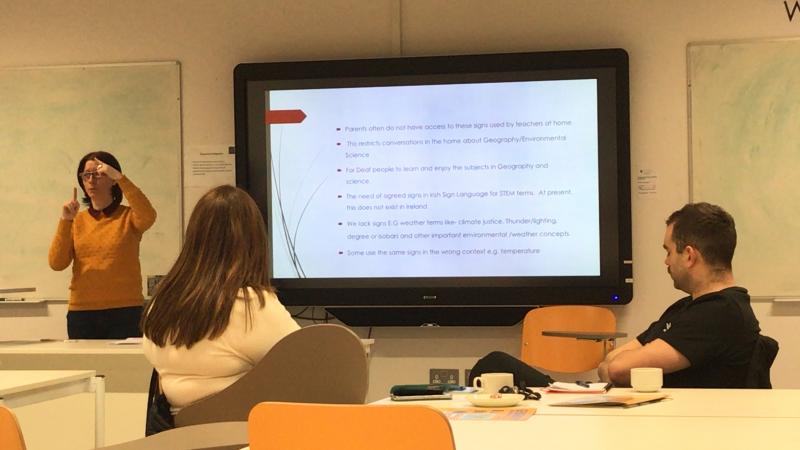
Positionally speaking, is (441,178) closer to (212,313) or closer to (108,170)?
(108,170)

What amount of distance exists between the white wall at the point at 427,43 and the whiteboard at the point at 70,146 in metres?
0.08

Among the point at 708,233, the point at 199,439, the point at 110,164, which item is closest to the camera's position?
the point at 199,439

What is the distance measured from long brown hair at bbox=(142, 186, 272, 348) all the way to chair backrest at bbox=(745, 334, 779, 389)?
149 cm

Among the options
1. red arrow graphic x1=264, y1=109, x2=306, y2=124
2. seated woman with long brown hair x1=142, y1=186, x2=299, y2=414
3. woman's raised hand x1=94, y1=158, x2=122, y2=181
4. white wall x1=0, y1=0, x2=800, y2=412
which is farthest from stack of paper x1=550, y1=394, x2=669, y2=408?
Answer: woman's raised hand x1=94, y1=158, x2=122, y2=181

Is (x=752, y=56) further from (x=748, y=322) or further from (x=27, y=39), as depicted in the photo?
(x=27, y=39)

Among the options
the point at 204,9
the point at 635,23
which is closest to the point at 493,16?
the point at 635,23

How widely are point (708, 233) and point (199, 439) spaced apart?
1.86 m

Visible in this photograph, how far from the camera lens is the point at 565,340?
454 centimetres

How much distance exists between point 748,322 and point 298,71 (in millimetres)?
2888

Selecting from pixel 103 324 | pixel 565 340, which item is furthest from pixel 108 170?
pixel 565 340

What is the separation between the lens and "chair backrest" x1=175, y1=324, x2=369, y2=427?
2426 millimetres

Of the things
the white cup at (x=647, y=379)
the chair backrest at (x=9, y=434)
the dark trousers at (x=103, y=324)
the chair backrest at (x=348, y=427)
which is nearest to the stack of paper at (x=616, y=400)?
the white cup at (x=647, y=379)

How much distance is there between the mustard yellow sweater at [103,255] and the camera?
16.4 ft

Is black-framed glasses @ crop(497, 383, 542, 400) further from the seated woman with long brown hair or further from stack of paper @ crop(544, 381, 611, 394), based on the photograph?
the seated woman with long brown hair
